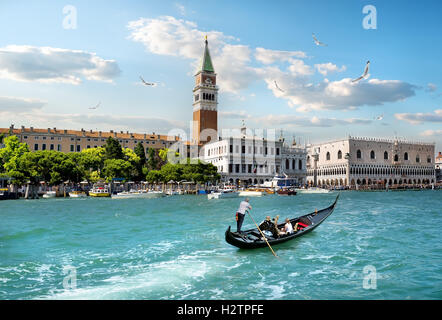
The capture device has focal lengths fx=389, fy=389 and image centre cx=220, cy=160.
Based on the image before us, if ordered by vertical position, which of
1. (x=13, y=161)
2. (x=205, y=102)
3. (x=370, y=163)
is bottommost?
(x=13, y=161)

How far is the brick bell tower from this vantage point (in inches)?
3383

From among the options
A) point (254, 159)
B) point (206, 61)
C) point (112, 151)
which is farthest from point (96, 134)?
point (254, 159)

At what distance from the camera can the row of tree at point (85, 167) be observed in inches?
1750

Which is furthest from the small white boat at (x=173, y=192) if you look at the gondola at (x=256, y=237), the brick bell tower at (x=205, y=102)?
the gondola at (x=256, y=237)

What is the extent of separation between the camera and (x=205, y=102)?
86.1m

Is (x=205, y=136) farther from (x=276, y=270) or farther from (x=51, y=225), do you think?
(x=276, y=270)

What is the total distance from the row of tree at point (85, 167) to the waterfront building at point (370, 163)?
38.1 meters

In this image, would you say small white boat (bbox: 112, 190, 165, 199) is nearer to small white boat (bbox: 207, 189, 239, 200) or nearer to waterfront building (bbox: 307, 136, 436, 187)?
small white boat (bbox: 207, 189, 239, 200)

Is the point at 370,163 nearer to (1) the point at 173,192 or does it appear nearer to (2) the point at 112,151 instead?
(1) the point at 173,192

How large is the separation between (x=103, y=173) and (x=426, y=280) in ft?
169

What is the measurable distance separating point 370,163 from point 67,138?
67.2m

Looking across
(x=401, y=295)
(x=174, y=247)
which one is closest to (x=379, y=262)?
(x=401, y=295)

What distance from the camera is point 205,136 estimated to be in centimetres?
8681

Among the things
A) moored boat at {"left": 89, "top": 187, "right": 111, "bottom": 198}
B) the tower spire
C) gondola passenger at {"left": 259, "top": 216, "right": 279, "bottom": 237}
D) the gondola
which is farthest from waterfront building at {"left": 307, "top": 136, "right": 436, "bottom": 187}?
gondola passenger at {"left": 259, "top": 216, "right": 279, "bottom": 237}
